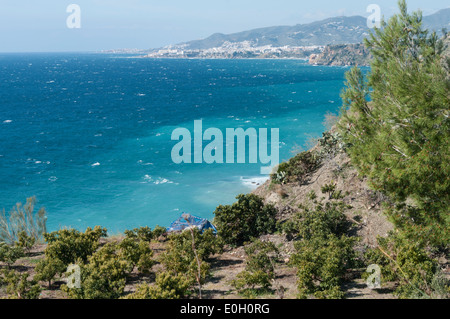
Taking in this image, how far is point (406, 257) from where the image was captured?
11.0 m

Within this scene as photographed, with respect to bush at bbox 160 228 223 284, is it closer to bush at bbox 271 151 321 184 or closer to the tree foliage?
the tree foliage

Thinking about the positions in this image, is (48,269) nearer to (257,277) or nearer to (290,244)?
(257,277)

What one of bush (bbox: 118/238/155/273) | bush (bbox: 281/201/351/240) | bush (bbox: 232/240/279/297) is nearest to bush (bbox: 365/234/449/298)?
bush (bbox: 281/201/351/240)

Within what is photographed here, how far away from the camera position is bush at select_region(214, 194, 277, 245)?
59.9ft

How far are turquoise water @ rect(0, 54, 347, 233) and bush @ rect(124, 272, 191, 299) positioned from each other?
2057 cm

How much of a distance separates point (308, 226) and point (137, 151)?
37.6 m

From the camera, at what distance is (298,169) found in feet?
80.0

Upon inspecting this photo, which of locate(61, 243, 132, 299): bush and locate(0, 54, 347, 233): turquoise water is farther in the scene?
locate(0, 54, 347, 233): turquoise water

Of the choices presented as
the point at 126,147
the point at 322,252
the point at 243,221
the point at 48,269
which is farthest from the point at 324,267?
the point at 126,147

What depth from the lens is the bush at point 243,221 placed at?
18250mm

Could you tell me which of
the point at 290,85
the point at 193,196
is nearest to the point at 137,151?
the point at 193,196

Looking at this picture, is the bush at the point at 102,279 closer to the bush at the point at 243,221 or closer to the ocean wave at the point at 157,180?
the bush at the point at 243,221

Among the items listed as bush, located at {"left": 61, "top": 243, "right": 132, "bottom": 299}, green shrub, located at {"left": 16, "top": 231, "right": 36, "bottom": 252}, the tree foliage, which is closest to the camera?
the tree foliage

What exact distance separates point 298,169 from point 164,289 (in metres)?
15.9
